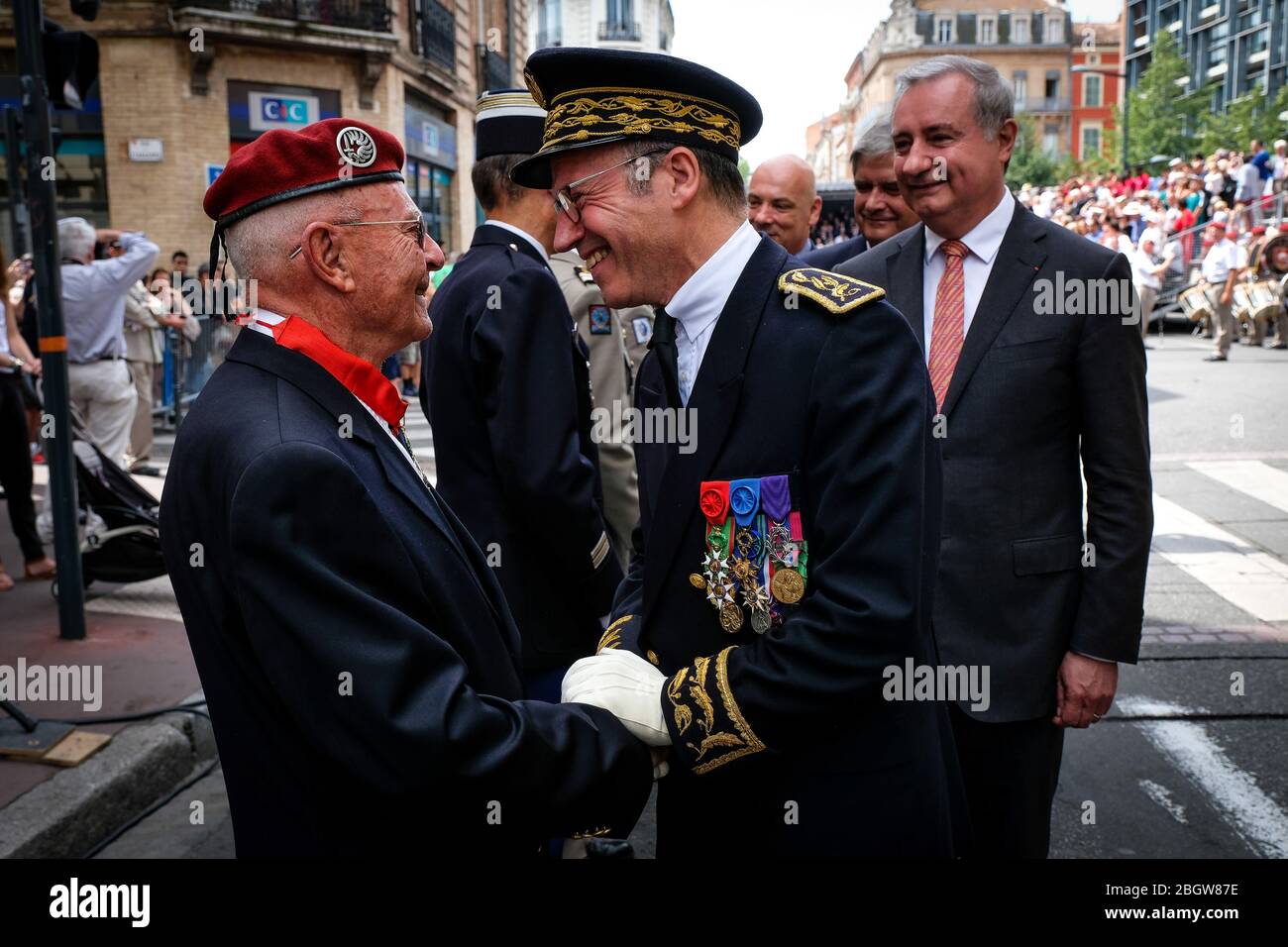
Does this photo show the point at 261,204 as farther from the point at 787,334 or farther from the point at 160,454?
the point at 160,454

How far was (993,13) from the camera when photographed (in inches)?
3223

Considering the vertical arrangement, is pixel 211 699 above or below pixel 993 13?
below

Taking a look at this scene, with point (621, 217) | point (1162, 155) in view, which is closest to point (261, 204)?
point (621, 217)

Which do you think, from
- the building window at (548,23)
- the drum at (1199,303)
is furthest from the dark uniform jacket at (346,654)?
the building window at (548,23)

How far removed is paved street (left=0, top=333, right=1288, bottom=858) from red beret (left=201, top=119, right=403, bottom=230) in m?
2.65

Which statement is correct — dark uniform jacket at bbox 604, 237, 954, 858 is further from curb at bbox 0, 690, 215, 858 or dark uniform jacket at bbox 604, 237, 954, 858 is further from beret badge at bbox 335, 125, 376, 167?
curb at bbox 0, 690, 215, 858

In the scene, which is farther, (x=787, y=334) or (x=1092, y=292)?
(x=1092, y=292)

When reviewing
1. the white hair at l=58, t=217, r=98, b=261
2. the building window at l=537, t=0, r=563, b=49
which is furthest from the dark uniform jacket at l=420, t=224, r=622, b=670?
the building window at l=537, t=0, r=563, b=49

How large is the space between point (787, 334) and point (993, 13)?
9016 centimetres

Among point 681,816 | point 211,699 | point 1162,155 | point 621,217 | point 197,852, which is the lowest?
point 197,852

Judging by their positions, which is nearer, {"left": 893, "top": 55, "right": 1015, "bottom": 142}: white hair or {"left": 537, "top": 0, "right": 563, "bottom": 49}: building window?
{"left": 893, "top": 55, "right": 1015, "bottom": 142}: white hair

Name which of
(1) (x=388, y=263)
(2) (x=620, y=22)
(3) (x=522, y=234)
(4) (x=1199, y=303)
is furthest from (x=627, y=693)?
(2) (x=620, y=22)

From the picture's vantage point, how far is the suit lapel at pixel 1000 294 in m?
2.71

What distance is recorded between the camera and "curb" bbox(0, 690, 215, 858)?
12.2 feet
